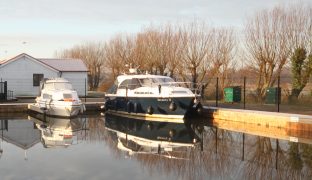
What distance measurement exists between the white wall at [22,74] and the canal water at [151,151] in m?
15.5

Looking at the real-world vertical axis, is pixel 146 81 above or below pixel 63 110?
above

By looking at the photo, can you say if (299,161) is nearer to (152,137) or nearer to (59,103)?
(152,137)

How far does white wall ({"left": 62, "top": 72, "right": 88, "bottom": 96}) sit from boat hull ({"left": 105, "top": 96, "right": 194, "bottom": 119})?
14585mm

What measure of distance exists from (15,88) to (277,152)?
86.7ft

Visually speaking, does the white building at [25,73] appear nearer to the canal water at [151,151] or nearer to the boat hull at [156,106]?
the boat hull at [156,106]

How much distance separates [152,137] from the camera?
1513 cm

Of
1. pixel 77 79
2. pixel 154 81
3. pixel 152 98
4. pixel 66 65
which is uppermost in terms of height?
pixel 66 65

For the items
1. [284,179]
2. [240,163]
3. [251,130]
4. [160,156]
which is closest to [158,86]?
[251,130]

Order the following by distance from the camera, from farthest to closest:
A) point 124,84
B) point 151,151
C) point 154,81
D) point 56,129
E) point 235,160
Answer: point 124,84 → point 154,81 → point 56,129 → point 151,151 → point 235,160

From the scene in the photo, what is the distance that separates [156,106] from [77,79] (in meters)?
18.0

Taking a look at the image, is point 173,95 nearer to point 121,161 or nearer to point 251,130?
point 251,130

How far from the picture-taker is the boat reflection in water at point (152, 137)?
1238 centimetres

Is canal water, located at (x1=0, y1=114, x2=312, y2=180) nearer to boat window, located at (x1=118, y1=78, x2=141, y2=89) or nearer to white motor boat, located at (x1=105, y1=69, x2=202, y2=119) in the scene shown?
white motor boat, located at (x1=105, y1=69, x2=202, y2=119)

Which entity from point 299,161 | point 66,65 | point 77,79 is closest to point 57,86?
point 77,79
